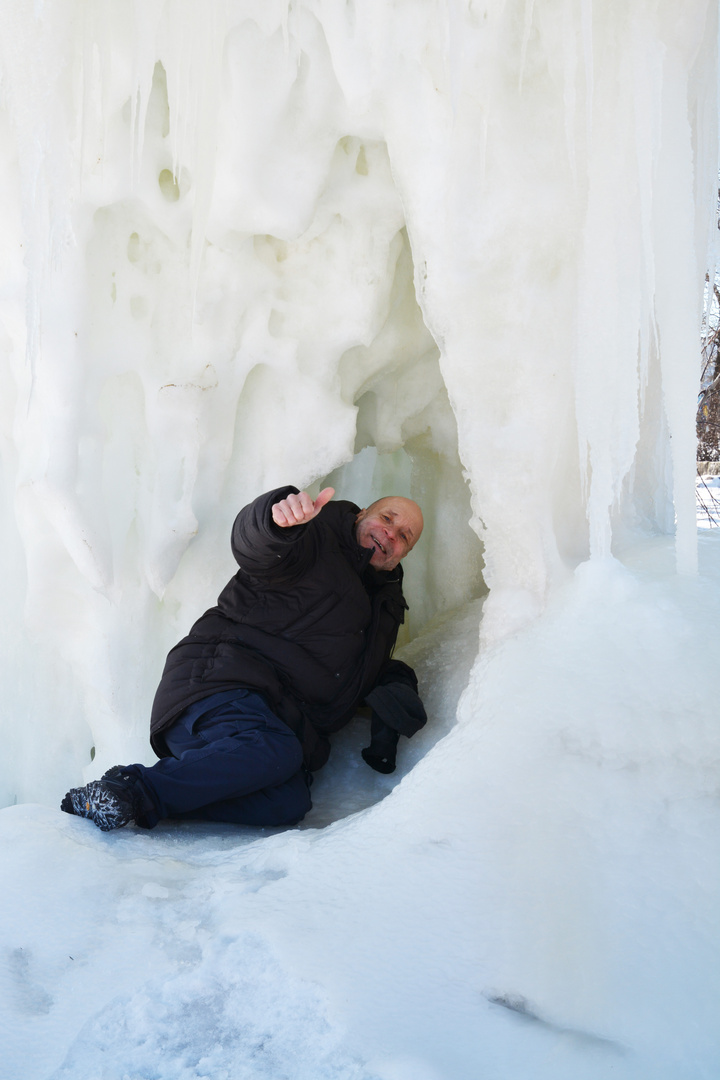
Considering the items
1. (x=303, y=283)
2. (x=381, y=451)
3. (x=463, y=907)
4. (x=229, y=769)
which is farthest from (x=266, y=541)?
(x=381, y=451)

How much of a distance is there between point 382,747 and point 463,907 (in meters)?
1.11

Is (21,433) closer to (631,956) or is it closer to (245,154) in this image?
(245,154)

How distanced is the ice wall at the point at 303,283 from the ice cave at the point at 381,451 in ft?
0.03

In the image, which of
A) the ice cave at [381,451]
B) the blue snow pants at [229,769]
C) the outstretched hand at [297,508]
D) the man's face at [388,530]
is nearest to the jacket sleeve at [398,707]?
the ice cave at [381,451]

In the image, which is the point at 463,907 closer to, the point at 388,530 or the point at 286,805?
the point at 286,805

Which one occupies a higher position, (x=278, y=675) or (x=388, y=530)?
(x=388, y=530)

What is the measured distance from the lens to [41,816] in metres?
2.02

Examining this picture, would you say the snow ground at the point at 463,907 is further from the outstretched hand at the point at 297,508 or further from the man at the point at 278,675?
the outstretched hand at the point at 297,508

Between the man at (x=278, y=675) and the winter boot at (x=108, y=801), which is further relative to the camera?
the man at (x=278, y=675)

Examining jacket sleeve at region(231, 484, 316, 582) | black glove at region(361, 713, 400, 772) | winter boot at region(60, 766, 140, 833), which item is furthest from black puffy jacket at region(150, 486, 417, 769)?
winter boot at region(60, 766, 140, 833)

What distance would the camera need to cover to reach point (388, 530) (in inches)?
113

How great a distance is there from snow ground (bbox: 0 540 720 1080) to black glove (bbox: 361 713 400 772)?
1.84 feet

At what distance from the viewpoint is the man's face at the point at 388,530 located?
2.87 m

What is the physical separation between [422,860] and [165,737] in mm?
1004
